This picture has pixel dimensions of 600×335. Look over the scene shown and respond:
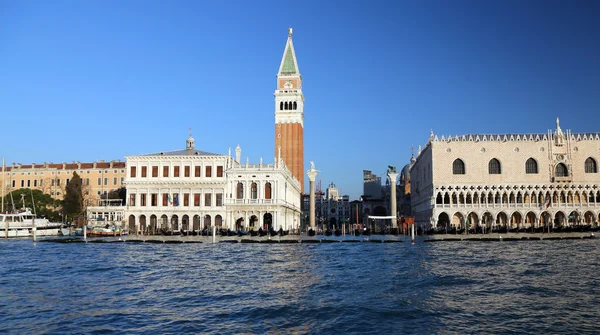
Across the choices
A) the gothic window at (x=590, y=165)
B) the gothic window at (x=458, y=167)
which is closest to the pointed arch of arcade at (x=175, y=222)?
the gothic window at (x=458, y=167)

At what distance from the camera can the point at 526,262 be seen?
29.3 meters

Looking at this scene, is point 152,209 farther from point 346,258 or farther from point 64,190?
point 346,258

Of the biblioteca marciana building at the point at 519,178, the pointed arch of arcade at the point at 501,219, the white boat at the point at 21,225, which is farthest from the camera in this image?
the pointed arch of arcade at the point at 501,219

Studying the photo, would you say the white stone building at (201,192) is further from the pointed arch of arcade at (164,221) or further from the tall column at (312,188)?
the tall column at (312,188)

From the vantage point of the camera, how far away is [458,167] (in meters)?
75.2

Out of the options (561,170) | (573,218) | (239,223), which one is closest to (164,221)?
(239,223)

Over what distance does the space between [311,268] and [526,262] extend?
38.5 feet

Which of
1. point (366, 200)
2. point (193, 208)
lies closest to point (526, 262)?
point (193, 208)

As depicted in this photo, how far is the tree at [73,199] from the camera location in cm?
7981

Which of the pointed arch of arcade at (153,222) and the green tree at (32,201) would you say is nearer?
the pointed arch of arcade at (153,222)

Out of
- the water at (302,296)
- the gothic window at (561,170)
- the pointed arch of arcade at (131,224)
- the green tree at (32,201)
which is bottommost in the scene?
the water at (302,296)

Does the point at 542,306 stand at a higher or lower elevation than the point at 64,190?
lower

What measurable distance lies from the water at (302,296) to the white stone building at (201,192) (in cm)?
3308

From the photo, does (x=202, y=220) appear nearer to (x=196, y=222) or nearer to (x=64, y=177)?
(x=196, y=222)
